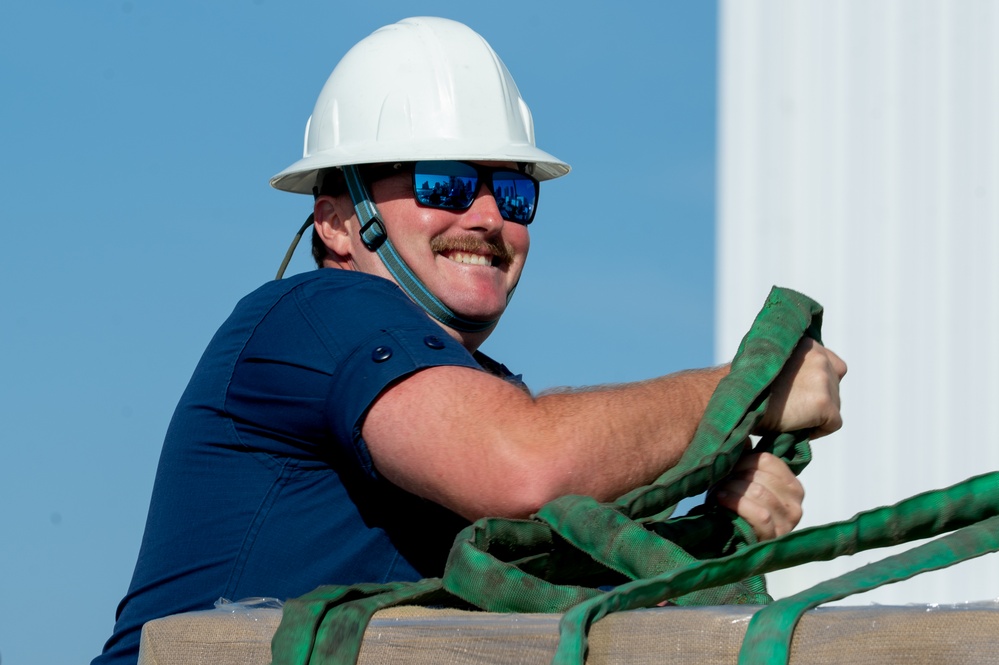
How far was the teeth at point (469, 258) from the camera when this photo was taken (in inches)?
118

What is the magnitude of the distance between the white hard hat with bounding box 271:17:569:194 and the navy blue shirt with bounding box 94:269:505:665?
0.70 m

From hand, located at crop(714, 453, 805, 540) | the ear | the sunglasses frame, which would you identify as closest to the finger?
hand, located at crop(714, 453, 805, 540)

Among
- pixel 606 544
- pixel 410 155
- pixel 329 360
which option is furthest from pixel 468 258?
pixel 606 544

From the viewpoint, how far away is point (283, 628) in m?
1.71

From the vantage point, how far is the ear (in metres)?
3.15

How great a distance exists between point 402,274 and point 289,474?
2.23 feet

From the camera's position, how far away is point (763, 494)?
2.36 meters

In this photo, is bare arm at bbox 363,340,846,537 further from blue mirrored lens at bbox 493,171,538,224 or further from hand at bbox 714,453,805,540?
blue mirrored lens at bbox 493,171,538,224

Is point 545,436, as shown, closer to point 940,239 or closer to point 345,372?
point 345,372

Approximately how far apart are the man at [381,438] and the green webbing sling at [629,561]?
0.12m

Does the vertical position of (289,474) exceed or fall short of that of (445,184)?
it falls short

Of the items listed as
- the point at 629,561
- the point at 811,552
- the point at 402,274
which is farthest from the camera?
the point at 402,274

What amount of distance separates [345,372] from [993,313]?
317 centimetres

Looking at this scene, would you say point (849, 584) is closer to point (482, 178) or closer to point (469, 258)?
point (469, 258)
